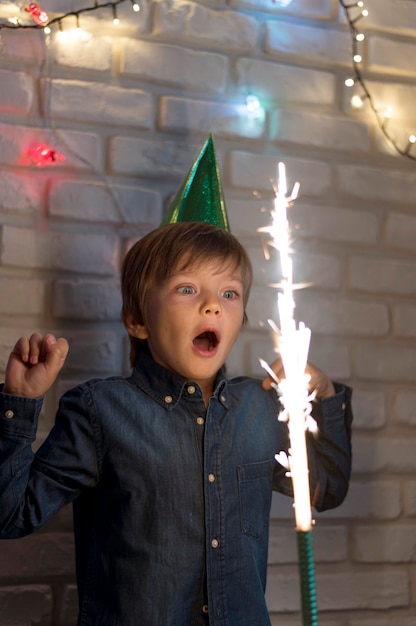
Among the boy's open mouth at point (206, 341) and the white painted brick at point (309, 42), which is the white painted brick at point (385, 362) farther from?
the white painted brick at point (309, 42)

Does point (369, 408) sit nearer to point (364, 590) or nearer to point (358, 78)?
point (364, 590)

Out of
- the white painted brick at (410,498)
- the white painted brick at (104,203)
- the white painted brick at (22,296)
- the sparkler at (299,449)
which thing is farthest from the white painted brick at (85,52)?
the white painted brick at (410,498)

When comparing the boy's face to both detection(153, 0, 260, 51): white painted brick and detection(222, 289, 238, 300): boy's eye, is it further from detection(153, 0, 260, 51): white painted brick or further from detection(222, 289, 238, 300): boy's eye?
detection(153, 0, 260, 51): white painted brick

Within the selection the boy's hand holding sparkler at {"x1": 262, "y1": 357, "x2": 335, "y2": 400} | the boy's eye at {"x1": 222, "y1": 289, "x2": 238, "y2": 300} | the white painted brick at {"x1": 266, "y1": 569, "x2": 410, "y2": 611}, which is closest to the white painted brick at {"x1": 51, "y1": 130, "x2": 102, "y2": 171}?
the boy's eye at {"x1": 222, "y1": 289, "x2": 238, "y2": 300}

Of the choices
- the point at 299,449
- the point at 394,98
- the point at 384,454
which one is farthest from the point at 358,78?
the point at 299,449

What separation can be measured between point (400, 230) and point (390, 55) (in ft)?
1.37

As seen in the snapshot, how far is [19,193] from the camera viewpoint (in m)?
1.49

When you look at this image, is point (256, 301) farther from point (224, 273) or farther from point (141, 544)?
point (141, 544)

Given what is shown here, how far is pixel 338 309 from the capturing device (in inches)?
65.1

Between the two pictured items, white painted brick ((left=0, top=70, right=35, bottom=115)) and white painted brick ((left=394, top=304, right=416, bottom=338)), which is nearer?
white painted brick ((left=0, top=70, right=35, bottom=115))

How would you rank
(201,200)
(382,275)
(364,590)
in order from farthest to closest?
(382,275) → (364,590) → (201,200)

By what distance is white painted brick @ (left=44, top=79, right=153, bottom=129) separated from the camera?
153 centimetres

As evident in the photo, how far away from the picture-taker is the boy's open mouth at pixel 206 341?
124cm

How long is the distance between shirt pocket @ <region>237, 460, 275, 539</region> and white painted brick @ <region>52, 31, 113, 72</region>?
0.88 metres
